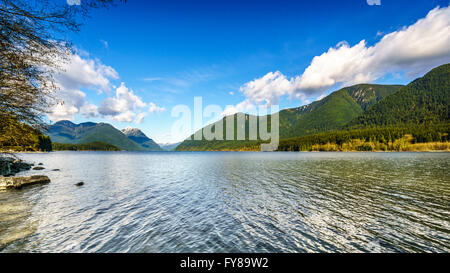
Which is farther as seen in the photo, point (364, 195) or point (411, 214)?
point (364, 195)

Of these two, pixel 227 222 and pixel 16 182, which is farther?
pixel 16 182

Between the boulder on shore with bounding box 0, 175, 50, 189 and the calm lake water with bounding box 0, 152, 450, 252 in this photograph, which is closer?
the calm lake water with bounding box 0, 152, 450, 252

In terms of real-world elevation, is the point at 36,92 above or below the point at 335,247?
above

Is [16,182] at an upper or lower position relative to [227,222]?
upper

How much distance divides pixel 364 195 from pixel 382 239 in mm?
12301

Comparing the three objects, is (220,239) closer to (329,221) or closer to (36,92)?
(329,221)

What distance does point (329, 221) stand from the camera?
13.6m

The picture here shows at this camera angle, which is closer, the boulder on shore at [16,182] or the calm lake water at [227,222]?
the calm lake water at [227,222]

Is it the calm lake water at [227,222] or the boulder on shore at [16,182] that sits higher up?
the boulder on shore at [16,182]

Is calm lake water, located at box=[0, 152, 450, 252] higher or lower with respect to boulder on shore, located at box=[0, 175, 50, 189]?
lower

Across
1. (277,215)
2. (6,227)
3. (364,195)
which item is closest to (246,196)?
(277,215)
